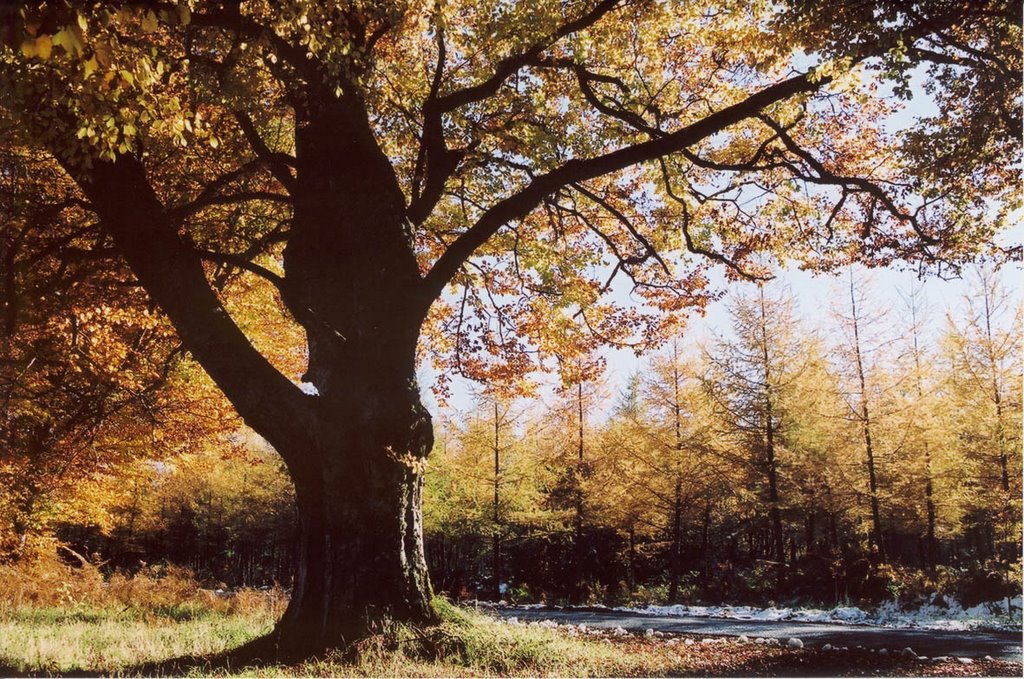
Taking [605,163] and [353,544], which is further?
[605,163]

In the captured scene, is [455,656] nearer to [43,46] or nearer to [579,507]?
[43,46]

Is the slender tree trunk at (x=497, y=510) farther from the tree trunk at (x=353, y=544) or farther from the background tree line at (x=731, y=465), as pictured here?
the tree trunk at (x=353, y=544)

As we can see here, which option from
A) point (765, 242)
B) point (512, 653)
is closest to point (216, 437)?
point (512, 653)

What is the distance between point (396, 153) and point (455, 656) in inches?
291

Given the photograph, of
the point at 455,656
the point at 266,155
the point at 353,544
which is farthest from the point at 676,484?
the point at 266,155

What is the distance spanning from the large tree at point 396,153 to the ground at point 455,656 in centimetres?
39

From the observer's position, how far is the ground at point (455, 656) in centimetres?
535

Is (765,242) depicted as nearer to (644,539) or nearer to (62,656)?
(62,656)

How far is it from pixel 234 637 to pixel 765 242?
829 cm

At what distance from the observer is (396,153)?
1040cm

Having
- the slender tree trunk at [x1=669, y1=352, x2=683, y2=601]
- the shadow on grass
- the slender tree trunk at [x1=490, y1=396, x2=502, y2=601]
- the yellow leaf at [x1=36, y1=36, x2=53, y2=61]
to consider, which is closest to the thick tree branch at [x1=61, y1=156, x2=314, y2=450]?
the shadow on grass

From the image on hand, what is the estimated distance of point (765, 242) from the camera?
970 cm

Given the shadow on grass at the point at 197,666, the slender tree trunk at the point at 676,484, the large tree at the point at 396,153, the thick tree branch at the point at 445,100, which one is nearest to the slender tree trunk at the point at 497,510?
the slender tree trunk at the point at 676,484

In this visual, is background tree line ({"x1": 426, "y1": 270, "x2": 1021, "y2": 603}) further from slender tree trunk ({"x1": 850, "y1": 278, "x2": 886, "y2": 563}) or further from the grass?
the grass
